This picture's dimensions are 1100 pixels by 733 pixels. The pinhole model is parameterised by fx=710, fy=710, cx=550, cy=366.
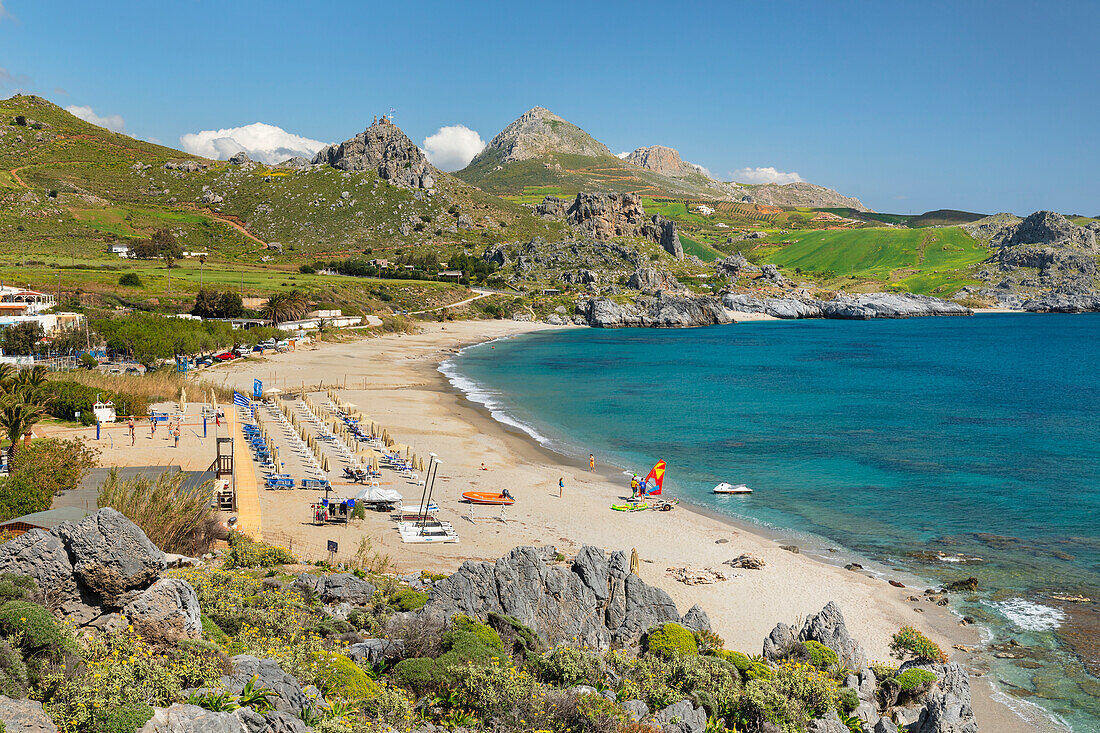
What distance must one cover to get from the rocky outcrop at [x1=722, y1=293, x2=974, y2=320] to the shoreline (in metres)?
150

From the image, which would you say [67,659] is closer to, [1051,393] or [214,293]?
[1051,393]

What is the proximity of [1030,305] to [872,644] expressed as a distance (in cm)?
21973

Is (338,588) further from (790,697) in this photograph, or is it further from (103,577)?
(790,697)

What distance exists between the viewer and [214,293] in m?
89.4

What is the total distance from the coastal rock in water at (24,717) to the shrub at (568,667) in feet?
28.0

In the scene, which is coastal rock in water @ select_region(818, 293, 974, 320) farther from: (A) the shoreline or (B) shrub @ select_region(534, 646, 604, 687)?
(B) shrub @ select_region(534, 646, 604, 687)

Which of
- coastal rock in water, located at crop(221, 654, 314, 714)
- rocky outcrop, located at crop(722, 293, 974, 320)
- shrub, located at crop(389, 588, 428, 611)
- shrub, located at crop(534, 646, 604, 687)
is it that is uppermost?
rocky outcrop, located at crop(722, 293, 974, 320)

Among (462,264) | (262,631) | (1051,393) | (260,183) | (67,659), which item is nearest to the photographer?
(67,659)

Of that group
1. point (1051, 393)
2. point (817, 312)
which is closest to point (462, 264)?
point (817, 312)

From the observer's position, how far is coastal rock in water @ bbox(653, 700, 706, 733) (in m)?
12.5

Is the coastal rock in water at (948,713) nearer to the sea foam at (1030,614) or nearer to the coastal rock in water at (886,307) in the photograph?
the sea foam at (1030,614)

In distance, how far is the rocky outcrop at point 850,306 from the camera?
187125mm

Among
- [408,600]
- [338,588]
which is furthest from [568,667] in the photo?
[338,588]

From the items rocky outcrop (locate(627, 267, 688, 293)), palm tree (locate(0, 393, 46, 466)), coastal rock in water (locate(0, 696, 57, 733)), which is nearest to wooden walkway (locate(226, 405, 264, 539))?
palm tree (locate(0, 393, 46, 466))
